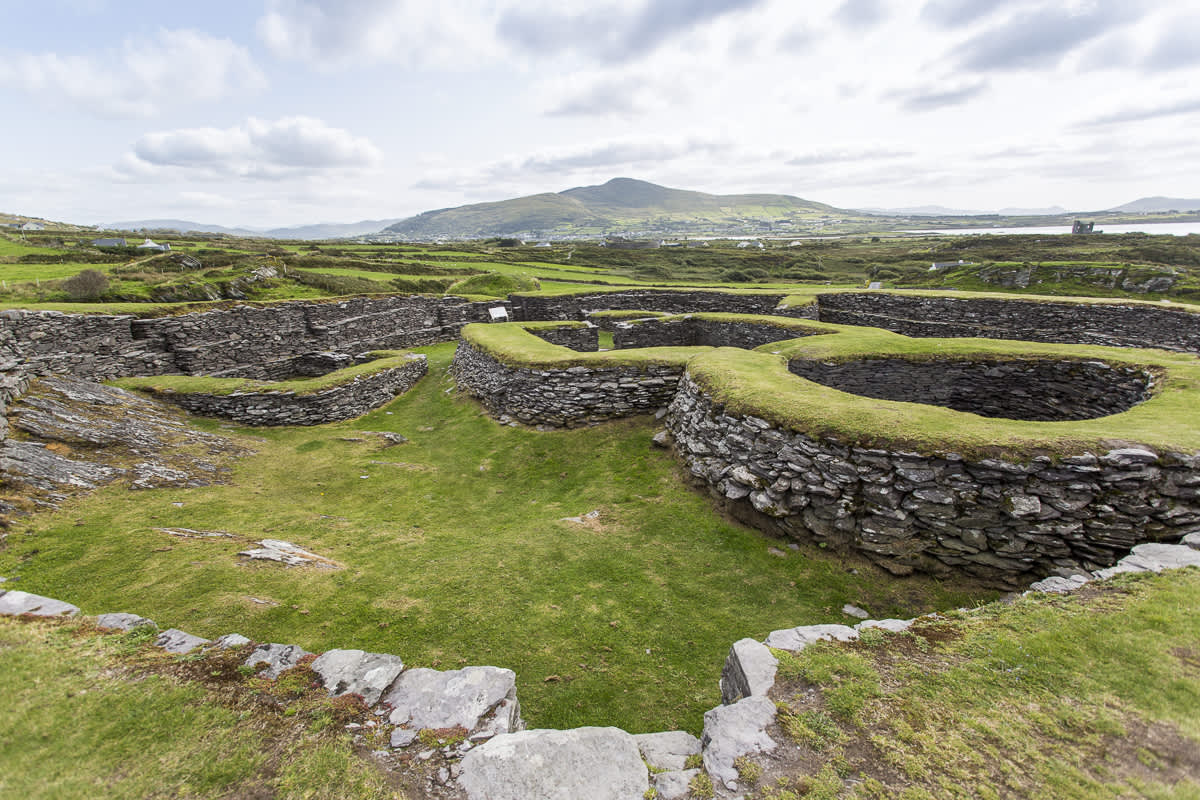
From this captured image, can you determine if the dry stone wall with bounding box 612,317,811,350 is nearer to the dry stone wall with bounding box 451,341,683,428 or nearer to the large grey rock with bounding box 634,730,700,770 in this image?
the dry stone wall with bounding box 451,341,683,428

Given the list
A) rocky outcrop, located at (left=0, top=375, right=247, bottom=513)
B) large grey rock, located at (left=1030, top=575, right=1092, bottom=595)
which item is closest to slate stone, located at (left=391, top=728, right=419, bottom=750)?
large grey rock, located at (left=1030, top=575, right=1092, bottom=595)

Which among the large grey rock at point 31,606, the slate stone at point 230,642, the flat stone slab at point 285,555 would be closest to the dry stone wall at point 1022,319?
the flat stone slab at point 285,555

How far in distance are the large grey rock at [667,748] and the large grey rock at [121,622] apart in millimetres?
6417

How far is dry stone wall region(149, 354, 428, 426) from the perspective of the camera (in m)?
16.7

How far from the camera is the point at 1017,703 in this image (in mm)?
4535

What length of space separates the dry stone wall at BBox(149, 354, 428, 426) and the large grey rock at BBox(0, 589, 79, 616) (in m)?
12.0

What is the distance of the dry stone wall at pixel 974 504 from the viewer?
7.09m

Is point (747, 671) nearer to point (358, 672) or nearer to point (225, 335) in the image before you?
point (358, 672)

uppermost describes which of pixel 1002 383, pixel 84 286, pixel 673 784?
pixel 84 286

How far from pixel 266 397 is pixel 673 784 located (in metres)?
18.7

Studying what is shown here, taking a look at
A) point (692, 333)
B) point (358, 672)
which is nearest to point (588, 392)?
point (358, 672)

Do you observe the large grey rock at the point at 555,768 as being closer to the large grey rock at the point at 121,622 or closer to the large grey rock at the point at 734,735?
the large grey rock at the point at 734,735

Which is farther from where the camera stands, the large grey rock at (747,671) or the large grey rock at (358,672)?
the large grey rock at (747,671)

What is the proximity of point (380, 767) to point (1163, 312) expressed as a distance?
32423mm
